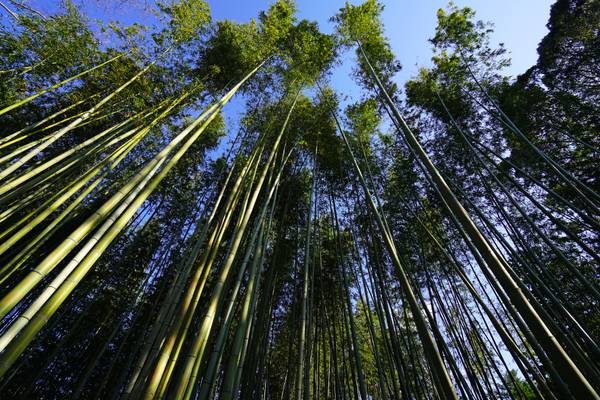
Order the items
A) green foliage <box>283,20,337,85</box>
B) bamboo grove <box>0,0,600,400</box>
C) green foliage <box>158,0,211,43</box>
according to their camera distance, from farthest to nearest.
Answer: green foliage <box>283,20,337,85</box> → green foliage <box>158,0,211,43</box> → bamboo grove <box>0,0,600,400</box>

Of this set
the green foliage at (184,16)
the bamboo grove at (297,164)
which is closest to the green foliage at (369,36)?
the bamboo grove at (297,164)

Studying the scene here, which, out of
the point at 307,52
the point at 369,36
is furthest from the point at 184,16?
the point at 369,36

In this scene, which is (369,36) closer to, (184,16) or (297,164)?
(297,164)

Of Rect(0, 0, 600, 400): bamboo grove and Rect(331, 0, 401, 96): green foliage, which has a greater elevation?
Rect(331, 0, 401, 96): green foliage

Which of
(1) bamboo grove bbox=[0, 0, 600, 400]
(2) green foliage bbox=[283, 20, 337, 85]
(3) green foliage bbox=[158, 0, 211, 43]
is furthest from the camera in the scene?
(2) green foliage bbox=[283, 20, 337, 85]

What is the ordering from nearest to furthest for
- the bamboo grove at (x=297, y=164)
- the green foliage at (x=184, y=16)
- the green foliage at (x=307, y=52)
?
the bamboo grove at (x=297, y=164) < the green foliage at (x=184, y=16) < the green foliage at (x=307, y=52)

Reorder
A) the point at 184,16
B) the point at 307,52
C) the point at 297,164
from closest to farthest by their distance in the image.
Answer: the point at 184,16
the point at 307,52
the point at 297,164

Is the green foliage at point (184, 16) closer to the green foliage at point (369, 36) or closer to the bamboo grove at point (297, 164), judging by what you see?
the bamboo grove at point (297, 164)

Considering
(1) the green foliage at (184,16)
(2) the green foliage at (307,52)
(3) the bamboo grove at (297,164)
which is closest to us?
(3) the bamboo grove at (297,164)

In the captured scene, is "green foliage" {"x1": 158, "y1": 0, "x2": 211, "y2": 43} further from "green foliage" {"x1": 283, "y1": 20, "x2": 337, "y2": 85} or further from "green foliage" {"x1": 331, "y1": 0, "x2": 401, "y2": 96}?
"green foliage" {"x1": 331, "y1": 0, "x2": 401, "y2": 96}

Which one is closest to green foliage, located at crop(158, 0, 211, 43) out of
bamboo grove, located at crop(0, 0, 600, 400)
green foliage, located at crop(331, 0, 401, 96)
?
bamboo grove, located at crop(0, 0, 600, 400)

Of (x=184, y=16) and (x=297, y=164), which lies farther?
(x=297, y=164)

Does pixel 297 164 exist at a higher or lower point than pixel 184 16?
lower

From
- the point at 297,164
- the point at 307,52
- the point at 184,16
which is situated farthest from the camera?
the point at 297,164
